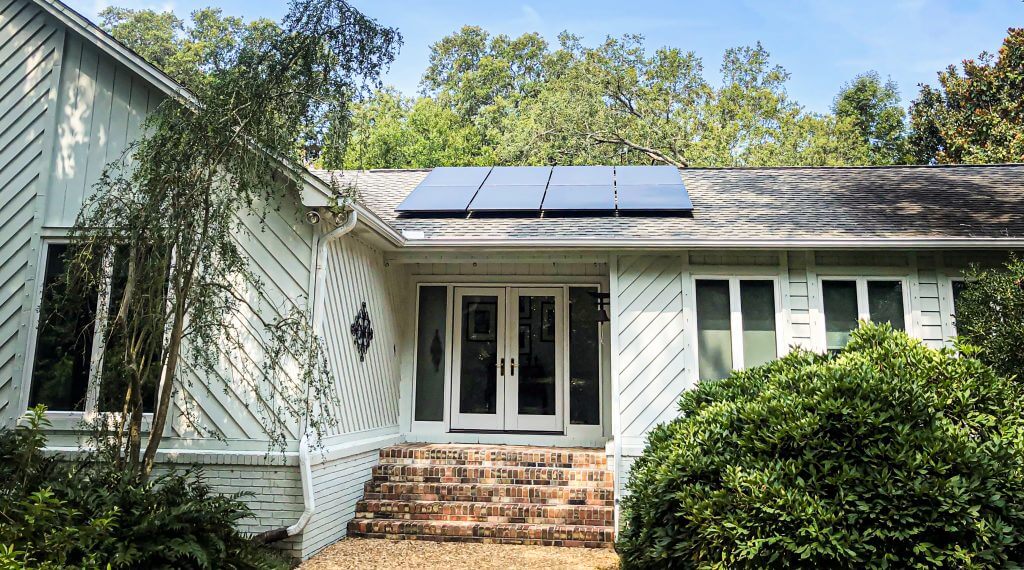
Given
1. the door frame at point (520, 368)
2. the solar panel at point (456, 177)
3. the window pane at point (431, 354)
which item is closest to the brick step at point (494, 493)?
the door frame at point (520, 368)

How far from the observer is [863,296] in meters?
6.98

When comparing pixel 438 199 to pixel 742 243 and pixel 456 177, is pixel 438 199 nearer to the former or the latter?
pixel 456 177

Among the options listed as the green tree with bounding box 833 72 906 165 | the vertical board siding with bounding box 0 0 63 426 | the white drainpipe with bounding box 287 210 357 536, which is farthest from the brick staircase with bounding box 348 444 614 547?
the green tree with bounding box 833 72 906 165

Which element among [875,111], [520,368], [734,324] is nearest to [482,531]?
[520,368]

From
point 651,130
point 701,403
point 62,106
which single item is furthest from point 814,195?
point 651,130

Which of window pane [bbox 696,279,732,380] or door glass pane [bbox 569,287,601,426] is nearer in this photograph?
window pane [bbox 696,279,732,380]

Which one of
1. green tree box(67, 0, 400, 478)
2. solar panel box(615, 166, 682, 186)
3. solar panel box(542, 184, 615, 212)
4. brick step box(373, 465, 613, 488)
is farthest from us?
solar panel box(615, 166, 682, 186)

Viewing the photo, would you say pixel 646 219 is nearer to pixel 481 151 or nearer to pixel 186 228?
pixel 186 228

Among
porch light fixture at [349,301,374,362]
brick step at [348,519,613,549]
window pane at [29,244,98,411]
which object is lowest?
brick step at [348,519,613,549]

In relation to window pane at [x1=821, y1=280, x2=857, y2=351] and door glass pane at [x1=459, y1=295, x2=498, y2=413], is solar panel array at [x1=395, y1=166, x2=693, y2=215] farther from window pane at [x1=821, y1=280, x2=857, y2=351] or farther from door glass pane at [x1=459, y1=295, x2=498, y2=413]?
window pane at [x1=821, y1=280, x2=857, y2=351]

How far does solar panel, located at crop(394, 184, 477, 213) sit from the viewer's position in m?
8.16

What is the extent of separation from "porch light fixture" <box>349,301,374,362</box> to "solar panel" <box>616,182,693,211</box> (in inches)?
126

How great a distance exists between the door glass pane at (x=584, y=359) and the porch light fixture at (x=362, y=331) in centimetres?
256

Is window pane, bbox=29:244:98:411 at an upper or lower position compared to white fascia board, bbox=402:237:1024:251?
lower
